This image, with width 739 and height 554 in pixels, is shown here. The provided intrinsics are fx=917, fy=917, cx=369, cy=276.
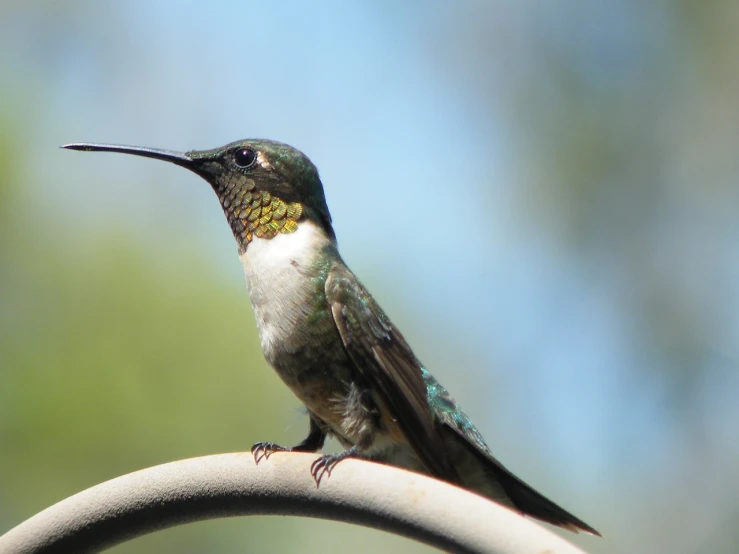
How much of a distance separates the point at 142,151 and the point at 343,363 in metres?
1.11

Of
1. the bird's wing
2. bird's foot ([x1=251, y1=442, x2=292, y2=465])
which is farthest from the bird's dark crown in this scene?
bird's foot ([x1=251, y1=442, x2=292, y2=465])

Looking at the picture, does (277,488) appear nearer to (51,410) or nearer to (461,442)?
(461,442)

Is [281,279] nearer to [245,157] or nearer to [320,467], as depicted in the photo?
[245,157]

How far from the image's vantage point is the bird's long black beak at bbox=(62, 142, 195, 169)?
3.30 meters

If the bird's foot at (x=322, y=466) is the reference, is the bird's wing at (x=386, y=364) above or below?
above

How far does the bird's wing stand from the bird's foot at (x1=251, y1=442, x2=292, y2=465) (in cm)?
39

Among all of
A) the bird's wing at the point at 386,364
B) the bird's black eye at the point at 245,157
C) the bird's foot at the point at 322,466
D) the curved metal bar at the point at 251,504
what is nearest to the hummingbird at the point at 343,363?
the bird's wing at the point at 386,364

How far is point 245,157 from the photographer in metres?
3.54

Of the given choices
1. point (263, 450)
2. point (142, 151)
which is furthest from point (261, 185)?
point (263, 450)

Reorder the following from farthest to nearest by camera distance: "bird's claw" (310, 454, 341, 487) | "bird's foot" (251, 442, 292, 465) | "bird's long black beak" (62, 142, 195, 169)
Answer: "bird's long black beak" (62, 142, 195, 169) < "bird's foot" (251, 442, 292, 465) < "bird's claw" (310, 454, 341, 487)

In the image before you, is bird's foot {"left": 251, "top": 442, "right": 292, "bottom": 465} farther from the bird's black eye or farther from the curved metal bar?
the bird's black eye

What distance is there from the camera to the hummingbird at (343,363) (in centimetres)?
302

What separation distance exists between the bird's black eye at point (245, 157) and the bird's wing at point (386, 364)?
1.96 ft

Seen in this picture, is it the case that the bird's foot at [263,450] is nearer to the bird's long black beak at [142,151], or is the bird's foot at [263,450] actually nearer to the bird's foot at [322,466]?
the bird's foot at [322,466]
